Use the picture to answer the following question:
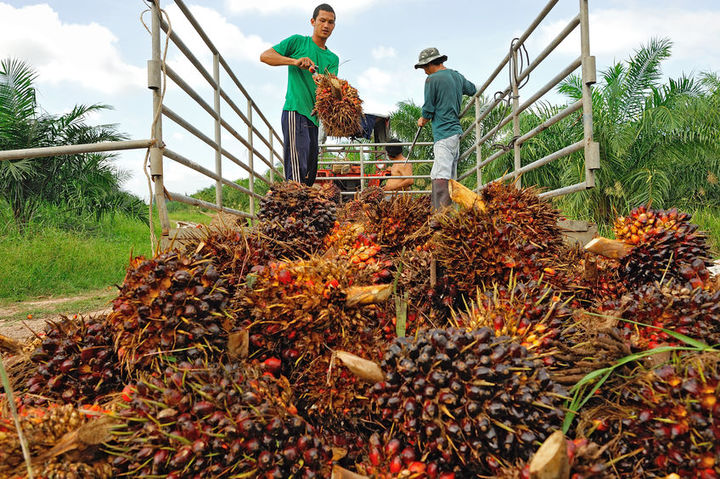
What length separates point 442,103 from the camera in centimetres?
486

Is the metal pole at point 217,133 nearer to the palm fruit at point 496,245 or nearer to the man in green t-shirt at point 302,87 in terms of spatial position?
the man in green t-shirt at point 302,87

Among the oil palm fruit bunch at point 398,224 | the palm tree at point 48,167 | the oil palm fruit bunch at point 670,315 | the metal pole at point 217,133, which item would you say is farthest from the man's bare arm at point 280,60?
the palm tree at point 48,167

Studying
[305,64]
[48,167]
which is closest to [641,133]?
[305,64]

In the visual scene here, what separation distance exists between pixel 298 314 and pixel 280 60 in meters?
3.41

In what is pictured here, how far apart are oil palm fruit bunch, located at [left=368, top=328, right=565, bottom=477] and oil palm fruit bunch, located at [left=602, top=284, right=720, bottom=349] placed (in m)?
0.33

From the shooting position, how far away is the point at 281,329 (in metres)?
1.20

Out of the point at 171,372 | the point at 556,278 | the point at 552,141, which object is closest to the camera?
the point at 171,372

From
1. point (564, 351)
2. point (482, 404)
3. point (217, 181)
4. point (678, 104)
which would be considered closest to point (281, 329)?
point (482, 404)

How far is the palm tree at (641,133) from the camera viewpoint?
13.7 meters

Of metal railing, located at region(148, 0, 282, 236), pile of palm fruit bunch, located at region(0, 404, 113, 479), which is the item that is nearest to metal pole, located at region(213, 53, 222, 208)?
metal railing, located at region(148, 0, 282, 236)

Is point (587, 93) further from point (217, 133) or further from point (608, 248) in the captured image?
point (217, 133)

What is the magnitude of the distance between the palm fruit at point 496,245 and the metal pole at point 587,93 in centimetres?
143

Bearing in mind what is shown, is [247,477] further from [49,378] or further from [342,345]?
[49,378]

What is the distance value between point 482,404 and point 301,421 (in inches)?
15.2
